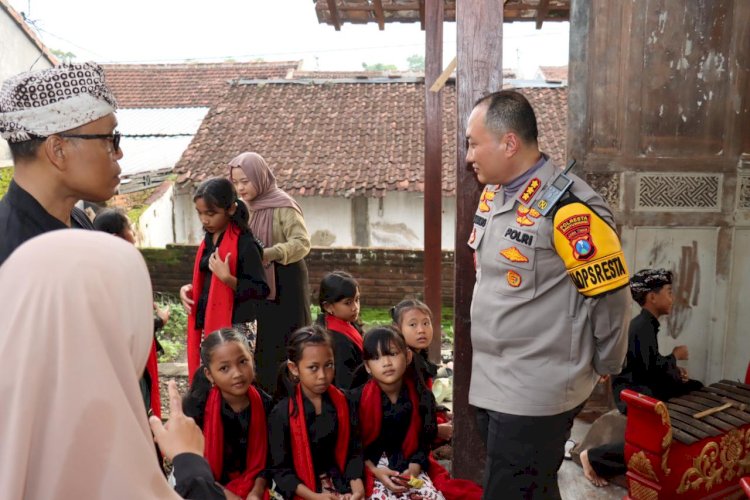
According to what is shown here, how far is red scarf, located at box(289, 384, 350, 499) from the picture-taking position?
9.37 ft

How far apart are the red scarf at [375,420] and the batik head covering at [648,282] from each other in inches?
54.4

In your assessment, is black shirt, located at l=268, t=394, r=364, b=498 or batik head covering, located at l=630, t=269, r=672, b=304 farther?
batik head covering, located at l=630, t=269, r=672, b=304

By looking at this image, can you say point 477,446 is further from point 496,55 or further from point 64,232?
point 64,232

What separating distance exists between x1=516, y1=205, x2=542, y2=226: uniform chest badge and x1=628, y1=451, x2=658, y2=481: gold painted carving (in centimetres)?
124

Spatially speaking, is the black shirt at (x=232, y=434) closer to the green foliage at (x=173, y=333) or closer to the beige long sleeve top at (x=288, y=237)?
the beige long sleeve top at (x=288, y=237)

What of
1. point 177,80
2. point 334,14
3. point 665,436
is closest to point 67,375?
point 665,436

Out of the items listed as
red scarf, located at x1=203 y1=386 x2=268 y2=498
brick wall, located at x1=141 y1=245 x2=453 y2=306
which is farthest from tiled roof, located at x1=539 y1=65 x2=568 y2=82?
red scarf, located at x1=203 y1=386 x2=268 y2=498

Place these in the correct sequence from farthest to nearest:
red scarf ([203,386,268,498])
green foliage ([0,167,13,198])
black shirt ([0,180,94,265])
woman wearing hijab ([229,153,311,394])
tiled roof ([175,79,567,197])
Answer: tiled roof ([175,79,567,197]), green foliage ([0,167,13,198]), woman wearing hijab ([229,153,311,394]), red scarf ([203,386,268,498]), black shirt ([0,180,94,265])

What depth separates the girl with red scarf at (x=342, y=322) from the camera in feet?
11.5

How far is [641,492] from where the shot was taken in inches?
110

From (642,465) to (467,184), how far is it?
140 centimetres

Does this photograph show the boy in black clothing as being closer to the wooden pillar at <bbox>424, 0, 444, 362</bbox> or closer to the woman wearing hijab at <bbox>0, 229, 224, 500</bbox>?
the wooden pillar at <bbox>424, 0, 444, 362</bbox>

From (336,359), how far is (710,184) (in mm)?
2497

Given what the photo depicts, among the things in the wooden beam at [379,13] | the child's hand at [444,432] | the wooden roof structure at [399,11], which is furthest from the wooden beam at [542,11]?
the child's hand at [444,432]
